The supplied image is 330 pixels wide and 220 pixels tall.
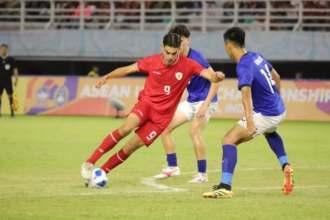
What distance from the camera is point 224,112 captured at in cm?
2942

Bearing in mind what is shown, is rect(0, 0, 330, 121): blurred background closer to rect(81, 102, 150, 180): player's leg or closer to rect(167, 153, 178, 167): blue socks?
rect(167, 153, 178, 167): blue socks

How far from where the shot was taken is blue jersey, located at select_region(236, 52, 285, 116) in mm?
10477

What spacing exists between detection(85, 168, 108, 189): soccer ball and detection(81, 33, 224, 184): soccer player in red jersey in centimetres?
7

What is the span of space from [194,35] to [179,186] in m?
21.1

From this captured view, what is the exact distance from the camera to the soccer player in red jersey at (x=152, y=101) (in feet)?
37.6

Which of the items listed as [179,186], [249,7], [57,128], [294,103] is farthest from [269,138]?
[249,7]

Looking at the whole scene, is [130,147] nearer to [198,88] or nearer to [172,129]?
[172,129]

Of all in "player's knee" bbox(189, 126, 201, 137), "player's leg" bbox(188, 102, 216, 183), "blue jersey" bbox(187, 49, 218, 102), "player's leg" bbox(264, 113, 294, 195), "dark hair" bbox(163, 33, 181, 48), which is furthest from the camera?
"blue jersey" bbox(187, 49, 218, 102)

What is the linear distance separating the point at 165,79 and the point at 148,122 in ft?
2.20

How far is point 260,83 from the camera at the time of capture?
422 inches

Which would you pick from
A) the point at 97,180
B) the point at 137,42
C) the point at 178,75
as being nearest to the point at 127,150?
the point at 97,180

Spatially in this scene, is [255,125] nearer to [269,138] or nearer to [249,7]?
[269,138]

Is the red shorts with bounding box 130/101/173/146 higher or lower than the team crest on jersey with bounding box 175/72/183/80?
lower

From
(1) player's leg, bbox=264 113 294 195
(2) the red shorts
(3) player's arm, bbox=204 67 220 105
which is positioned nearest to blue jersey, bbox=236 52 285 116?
(1) player's leg, bbox=264 113 294 195
